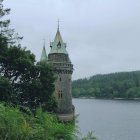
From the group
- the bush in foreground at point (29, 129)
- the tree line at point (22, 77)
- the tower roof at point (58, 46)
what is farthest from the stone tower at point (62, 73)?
the bush in foreground at point (29, 129)

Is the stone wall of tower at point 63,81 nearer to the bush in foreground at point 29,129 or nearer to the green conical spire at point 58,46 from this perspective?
the green conical spire at point 58,46

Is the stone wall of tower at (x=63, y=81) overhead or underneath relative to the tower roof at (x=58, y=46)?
underneath

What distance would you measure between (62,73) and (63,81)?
115 centimetres

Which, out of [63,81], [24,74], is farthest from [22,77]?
[63,81]

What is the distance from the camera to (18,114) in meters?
7.96

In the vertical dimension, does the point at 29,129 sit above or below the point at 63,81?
below

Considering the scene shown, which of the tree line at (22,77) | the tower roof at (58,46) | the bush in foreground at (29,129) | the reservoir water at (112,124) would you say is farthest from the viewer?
the tower roof at (58,46)

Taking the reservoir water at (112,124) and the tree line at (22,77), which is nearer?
the tree line at (22,77)

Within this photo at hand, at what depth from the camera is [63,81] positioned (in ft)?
208

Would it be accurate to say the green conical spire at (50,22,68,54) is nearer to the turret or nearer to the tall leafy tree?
the turret

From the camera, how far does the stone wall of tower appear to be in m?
62.6

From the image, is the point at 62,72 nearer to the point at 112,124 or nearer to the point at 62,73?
the point at 62,73

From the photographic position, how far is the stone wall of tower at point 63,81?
62.6 m

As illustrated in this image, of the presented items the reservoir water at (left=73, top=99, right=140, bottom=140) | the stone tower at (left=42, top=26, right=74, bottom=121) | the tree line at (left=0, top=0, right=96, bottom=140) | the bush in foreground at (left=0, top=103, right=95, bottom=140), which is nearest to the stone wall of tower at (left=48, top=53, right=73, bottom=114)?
the stone tower at (left=42, top=26, right=74, bottom=121)
